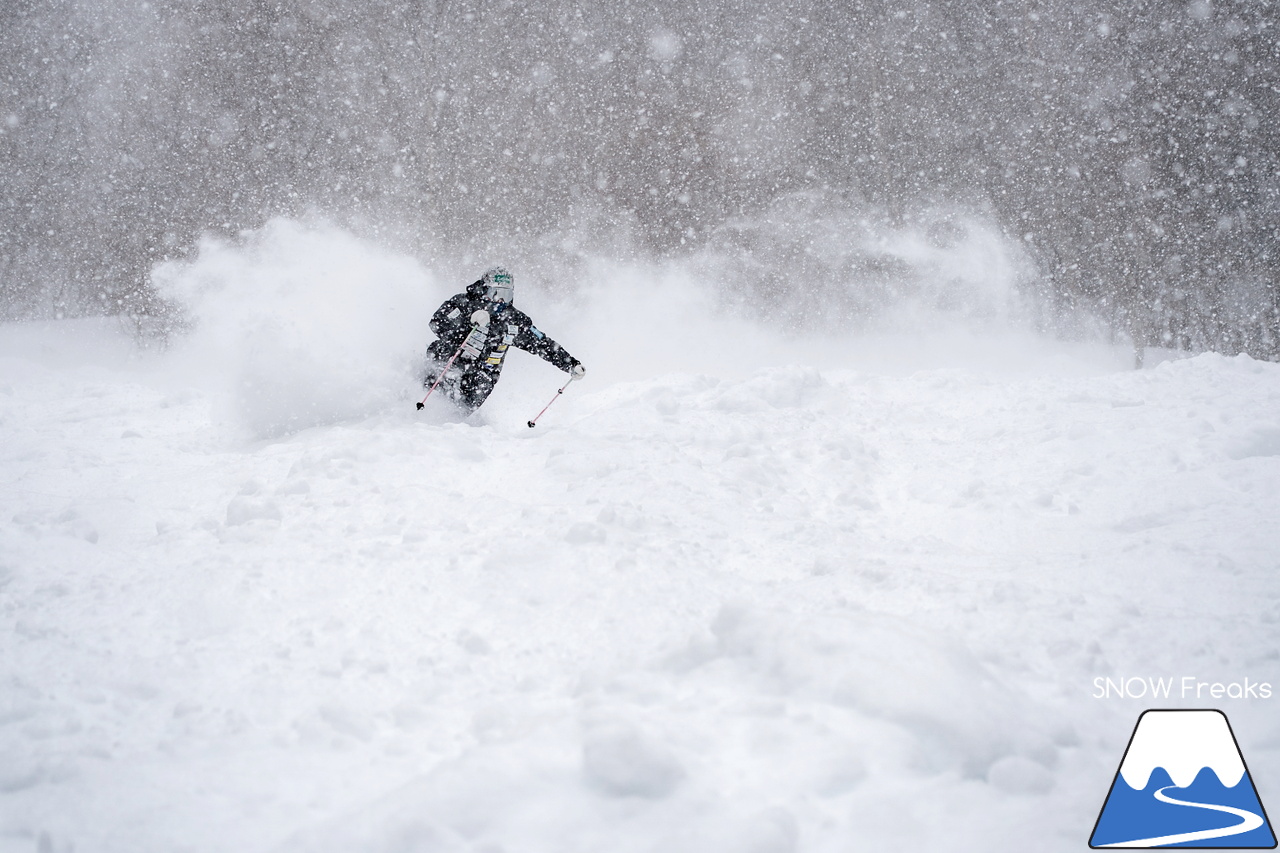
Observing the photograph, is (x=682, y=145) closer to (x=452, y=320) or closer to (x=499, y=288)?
(x=499, y=288)

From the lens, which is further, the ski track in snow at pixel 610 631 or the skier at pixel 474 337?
the skier at pixel 474 337

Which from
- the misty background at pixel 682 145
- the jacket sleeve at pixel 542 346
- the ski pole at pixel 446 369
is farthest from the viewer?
the misty background at pixel 682 145

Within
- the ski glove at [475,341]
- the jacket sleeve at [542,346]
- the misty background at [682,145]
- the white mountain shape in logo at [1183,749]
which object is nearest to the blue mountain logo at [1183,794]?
the white mountain shape in logo at [1183,749]

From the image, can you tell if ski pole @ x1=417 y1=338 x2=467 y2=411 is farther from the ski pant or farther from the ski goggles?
the ski goggles

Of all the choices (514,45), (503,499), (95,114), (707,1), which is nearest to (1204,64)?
(707,1)

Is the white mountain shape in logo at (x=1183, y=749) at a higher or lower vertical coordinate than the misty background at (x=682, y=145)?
lower

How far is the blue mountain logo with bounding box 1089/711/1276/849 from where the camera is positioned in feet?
5.72

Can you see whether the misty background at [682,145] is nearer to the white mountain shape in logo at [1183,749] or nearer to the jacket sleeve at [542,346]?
the jacket sleeve at [542,346]

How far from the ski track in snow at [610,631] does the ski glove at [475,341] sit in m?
1.14

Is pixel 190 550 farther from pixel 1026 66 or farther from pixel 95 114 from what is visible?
pixel 1026 66

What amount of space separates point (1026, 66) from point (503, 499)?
13.8m

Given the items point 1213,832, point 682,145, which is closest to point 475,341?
point 1213,832

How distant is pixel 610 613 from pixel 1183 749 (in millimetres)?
1893

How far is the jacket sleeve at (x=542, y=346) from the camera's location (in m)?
6.48
